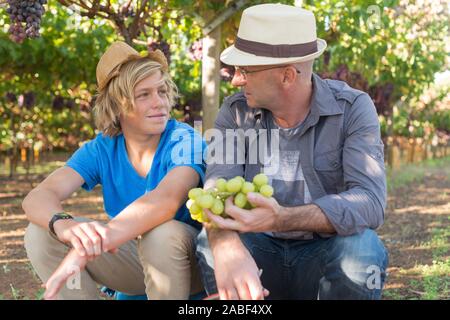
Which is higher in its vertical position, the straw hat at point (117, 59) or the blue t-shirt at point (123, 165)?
the straw hat at point (117, 59)

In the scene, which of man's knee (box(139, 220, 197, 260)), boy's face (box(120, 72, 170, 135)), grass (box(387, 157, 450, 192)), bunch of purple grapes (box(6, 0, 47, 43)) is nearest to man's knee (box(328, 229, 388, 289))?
man's knee (box(139, 220, 197, 260))

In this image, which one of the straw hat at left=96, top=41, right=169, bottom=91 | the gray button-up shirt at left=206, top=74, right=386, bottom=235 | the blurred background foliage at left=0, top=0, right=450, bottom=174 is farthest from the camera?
the blurred background foliage at left=0, top=0, right=450, bottom=174

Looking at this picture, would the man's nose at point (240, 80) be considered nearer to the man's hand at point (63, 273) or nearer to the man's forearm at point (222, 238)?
the man's forearm at point (222, 238)

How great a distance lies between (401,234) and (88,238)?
140 inches

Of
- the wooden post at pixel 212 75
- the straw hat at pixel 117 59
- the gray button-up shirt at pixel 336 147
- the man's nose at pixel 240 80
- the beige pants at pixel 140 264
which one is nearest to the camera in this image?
the gray button-up shirt at pixel 336 147

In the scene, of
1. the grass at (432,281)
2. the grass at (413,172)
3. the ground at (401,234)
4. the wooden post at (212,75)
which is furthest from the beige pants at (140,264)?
the grass at (413,172)

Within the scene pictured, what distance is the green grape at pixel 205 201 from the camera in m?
2.34

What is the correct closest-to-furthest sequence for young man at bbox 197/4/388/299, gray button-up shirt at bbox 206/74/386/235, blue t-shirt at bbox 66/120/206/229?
young man at bbox 197/4/388/299, gray button-up shirt at bbox 206/74/386/235, blue t-shirt at bbox 66/120/206/229

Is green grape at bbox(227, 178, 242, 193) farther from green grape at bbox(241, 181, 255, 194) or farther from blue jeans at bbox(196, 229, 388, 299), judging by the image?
blue jeans at bbox(196, 229, 388, 299)

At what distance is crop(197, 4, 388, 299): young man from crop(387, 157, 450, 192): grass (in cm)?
562

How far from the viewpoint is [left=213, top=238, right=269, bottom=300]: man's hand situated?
228 cm

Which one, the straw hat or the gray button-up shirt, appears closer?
the gray button-up shirt

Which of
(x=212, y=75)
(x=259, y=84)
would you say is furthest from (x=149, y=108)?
(x=212, y=75)

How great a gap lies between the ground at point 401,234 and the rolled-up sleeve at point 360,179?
1283 millimetres
